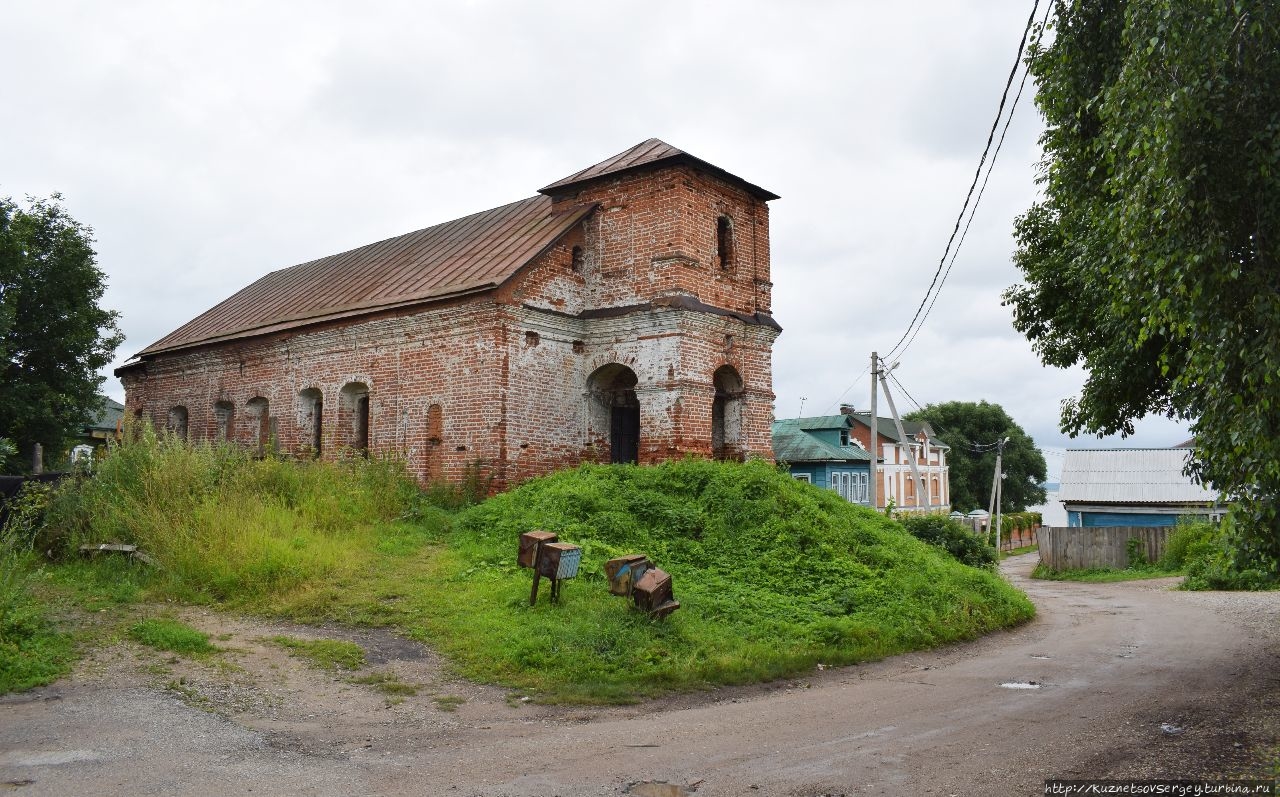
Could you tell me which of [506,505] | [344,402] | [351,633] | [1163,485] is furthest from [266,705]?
[1163,485]

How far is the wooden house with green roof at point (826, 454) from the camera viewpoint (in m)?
38.3

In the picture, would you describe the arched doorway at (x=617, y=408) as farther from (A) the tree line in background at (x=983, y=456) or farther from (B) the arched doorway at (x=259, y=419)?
(A) the tree line in background at (x=983, y=456)

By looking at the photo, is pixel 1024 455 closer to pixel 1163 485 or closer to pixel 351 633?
pixel 1163 485

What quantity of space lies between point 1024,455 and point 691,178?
46.5 meters

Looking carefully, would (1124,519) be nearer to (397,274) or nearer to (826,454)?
(826,454)

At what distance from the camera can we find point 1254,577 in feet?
60.6

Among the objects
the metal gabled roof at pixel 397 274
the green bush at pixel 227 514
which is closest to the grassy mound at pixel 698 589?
the green bush at pixel 227 514

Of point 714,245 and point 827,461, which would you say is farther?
point 827,461

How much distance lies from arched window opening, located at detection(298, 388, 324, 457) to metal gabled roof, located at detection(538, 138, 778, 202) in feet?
22.2

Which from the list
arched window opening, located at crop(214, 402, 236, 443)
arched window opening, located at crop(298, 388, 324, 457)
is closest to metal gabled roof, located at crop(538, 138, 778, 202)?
arched window opening, located at crop(298, 388, 324, 457)

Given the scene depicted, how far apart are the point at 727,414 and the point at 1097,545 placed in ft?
47.5

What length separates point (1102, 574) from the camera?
2409cm

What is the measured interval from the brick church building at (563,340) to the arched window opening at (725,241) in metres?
0.05

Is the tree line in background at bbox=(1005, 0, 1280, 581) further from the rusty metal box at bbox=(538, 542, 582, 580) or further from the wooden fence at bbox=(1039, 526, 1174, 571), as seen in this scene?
the wooden fence at bbox=(1039, 526, 1174, 571)
